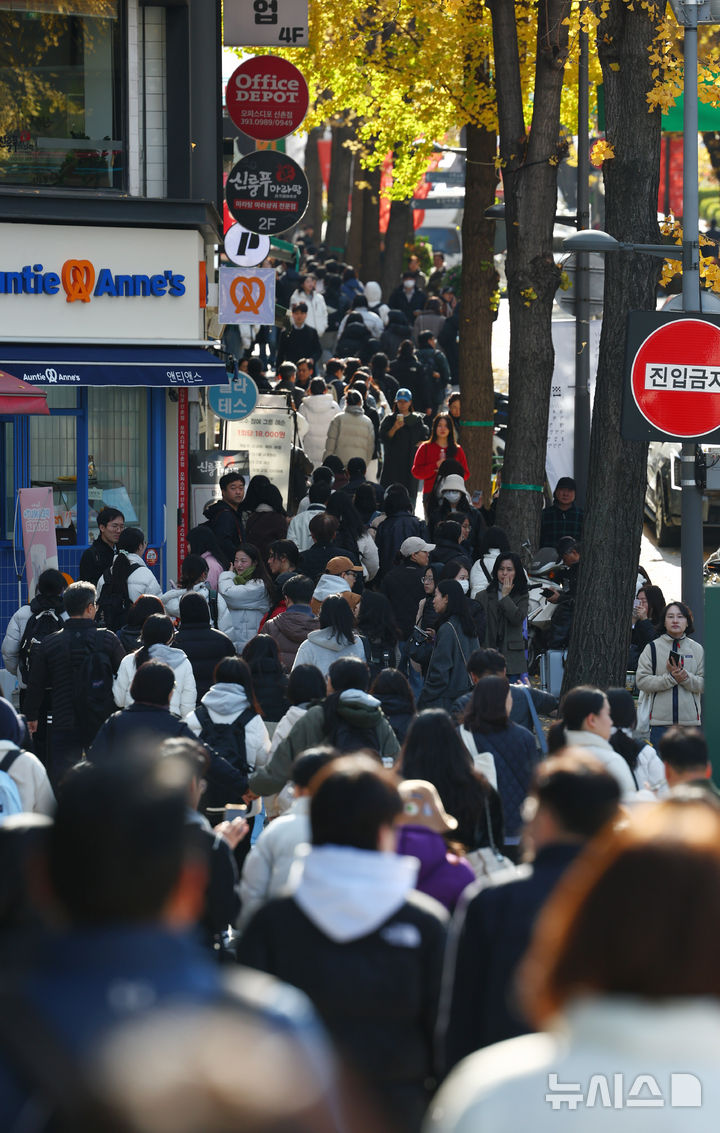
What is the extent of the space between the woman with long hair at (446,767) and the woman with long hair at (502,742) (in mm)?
890

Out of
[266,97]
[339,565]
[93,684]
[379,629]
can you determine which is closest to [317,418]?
[266,97]

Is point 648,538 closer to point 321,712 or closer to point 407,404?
point 407,404

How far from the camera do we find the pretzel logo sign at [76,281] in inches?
656

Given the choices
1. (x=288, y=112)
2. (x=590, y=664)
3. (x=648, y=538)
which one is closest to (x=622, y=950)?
(x=590, y=664)

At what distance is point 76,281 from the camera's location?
54.7ft

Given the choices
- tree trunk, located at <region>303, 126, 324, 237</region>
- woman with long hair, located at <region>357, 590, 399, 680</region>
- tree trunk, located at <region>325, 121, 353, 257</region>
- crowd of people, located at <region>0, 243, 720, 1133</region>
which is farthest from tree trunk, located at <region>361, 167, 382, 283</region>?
crowd of people, located at <region>0, 243, 720, 1133</region>

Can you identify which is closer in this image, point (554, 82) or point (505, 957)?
point (505, 957)

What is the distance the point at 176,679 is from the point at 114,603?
9.64 feet

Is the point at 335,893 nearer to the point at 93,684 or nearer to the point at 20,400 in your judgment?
the point at 93,684

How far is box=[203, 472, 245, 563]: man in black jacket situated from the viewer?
14883mm

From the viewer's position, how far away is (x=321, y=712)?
8.05 meters

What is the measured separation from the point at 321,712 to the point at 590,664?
14.9 feet

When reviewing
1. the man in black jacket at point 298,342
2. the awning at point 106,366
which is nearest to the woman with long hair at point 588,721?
the awning at point 106,366

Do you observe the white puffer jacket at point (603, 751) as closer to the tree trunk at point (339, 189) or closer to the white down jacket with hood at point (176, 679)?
the white down jacket with hood at point (176, 679)
